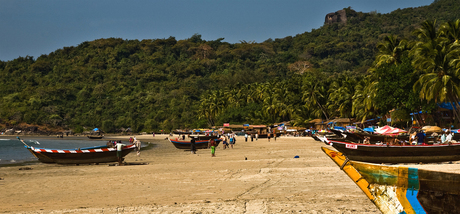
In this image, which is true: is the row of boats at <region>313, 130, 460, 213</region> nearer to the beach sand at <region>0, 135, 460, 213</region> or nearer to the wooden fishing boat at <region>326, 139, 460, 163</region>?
the beach sand at <region>0, 135, 460, 213</region>

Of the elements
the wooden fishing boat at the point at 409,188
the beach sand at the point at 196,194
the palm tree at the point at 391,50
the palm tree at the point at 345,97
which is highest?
the palm tree at the point at 391,50

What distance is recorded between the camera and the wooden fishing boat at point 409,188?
4.19m

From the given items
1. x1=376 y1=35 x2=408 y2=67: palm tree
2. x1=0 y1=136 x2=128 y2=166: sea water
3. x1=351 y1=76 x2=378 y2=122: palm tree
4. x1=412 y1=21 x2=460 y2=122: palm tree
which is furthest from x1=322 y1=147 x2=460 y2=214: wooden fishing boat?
x1=351 y1=76 x2=378 y2=122: palm tree

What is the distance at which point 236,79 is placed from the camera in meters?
129

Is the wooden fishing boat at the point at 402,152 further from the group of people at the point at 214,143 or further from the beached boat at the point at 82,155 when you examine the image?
the beached boat at the point at 82,155

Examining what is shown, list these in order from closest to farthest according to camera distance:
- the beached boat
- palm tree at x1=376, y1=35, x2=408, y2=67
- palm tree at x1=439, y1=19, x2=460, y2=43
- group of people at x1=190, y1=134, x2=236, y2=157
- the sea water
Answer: the beached boat, group of people at x1=190, y1=134, x2=236, y2=157, the sea water, palm tree at x1=439, y1=19, x2=460, y2=43, palm tree at x1=376, y1=35, x2=408, y2=67

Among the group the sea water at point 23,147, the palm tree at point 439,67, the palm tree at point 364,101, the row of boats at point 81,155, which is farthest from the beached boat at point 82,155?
the palm tree at point 364,101

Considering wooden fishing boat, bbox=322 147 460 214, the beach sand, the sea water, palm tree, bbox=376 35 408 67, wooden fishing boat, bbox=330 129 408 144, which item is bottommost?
the sea water

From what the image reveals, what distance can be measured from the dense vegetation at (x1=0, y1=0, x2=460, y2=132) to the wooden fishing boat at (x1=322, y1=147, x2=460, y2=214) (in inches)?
1126

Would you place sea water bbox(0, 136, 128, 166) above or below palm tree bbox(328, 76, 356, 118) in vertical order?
below

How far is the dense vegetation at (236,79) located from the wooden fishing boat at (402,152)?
1707cm

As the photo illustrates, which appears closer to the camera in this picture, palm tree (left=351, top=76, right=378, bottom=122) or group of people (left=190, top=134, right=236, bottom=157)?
group of people (left=190, top=134, right=236, bottom=157)

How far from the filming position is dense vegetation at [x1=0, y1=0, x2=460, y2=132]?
36906 millimetres

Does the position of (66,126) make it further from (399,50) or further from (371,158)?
(371,158)
